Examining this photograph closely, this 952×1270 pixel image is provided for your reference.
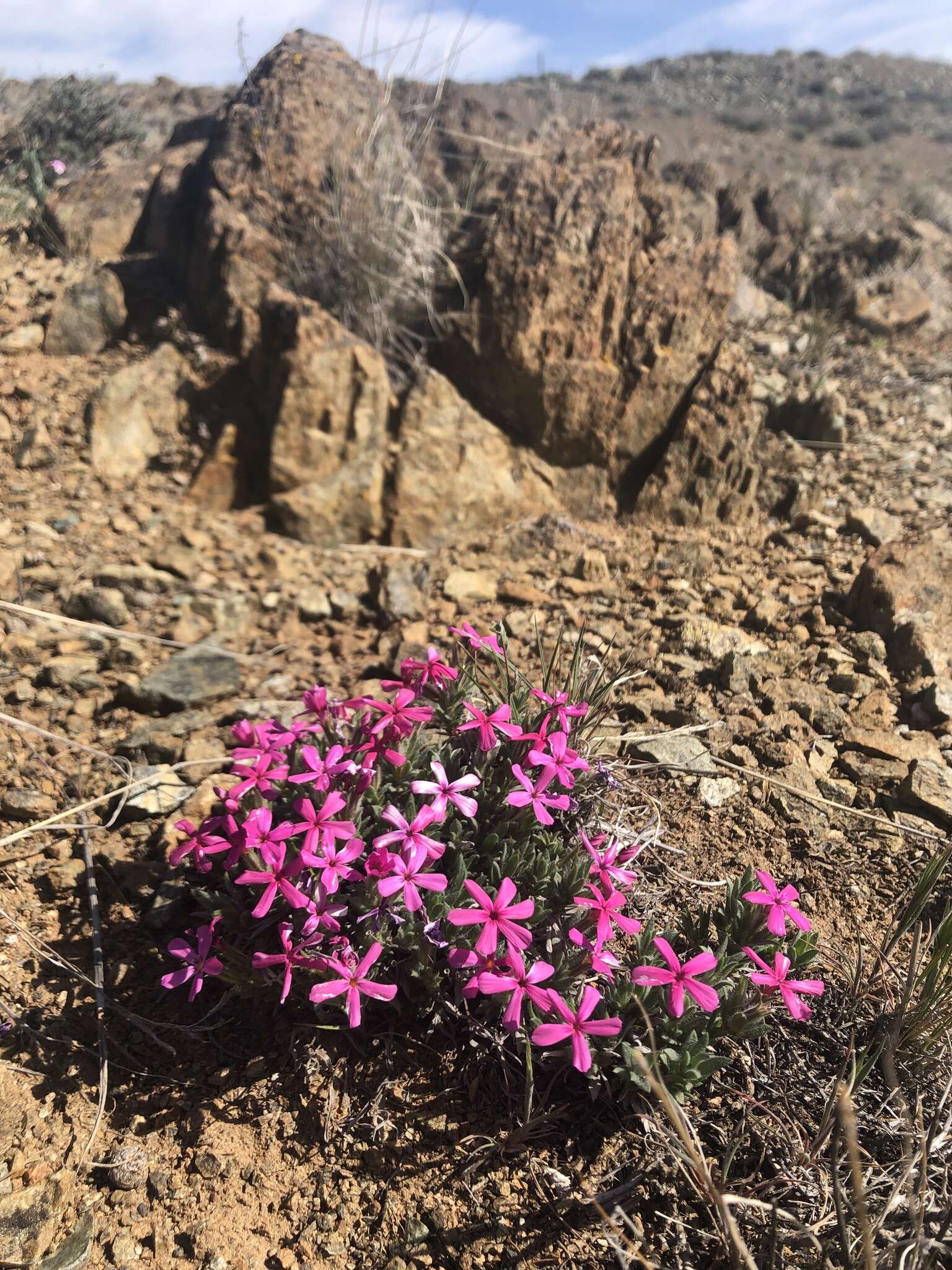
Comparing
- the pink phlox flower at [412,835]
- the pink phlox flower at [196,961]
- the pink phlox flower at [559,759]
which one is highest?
the pink phlox flower at [559,759]

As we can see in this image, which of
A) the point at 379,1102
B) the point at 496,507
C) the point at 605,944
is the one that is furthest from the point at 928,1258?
the point at 496,507

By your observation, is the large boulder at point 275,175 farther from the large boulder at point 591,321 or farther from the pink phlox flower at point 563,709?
the pink phlox flower at point 563,709

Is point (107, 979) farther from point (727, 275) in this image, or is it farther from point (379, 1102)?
point (727, 275)

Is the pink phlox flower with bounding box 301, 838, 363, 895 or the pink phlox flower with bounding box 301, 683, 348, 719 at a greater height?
the pink phlox flower with bounding box 301, 683, 348, 719

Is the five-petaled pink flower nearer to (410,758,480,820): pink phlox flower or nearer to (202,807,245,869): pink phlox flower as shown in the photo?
(410,758,480,820): pink phlox flower

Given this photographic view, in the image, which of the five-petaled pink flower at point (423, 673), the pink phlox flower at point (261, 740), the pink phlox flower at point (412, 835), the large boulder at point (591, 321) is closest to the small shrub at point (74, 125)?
the large boulder at point (591, 321)

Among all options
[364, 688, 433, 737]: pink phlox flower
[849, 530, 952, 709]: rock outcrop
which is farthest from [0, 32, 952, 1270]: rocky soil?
[364, 688, 433, 737]: pink phlox flower
